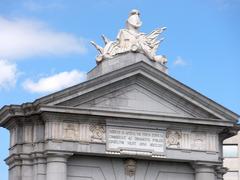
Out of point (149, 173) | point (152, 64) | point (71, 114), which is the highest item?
point (152, 64)

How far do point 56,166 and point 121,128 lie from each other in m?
3.87

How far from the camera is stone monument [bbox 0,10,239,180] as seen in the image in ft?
125

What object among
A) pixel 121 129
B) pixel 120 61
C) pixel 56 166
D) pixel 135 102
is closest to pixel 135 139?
pixel 121 129

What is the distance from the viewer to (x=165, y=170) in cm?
4031

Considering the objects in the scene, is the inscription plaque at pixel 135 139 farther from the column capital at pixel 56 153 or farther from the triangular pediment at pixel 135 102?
the column capital at pixel 56 153

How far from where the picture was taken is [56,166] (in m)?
37.5

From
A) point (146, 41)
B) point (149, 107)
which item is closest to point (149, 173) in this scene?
point (149, 107)

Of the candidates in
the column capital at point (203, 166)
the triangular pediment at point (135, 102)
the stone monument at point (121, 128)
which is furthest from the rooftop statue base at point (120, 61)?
the column capital at point (203, 166)

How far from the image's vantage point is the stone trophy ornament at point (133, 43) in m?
41.4

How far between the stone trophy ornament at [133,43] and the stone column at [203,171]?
239 inches

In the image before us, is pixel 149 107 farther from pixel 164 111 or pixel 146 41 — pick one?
pixel 146 41

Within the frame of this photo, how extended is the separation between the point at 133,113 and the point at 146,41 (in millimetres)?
5168

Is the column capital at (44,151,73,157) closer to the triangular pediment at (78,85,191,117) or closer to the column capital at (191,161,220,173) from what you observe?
the triangular pediment at (78,85,191,117)

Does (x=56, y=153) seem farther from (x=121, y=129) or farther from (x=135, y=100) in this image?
(x=135, y=100)
